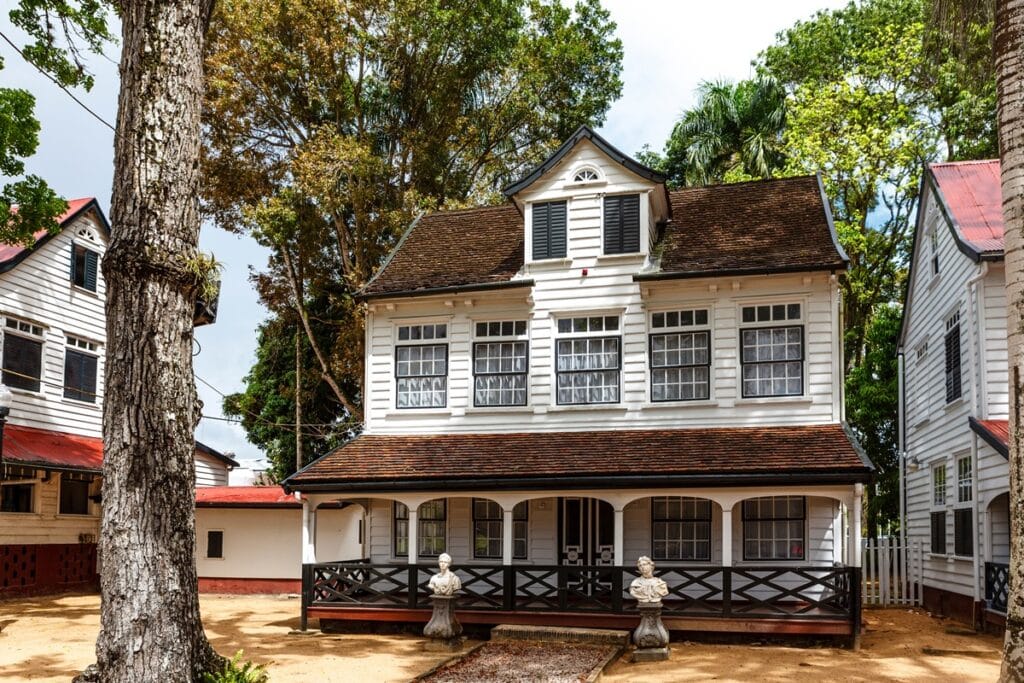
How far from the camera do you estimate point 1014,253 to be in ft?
33.9

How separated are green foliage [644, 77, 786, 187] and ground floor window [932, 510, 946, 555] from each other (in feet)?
52.1

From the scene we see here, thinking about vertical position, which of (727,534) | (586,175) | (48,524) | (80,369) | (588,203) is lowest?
(48,524)

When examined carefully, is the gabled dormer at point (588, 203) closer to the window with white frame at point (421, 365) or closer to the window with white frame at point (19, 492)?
the window with white frame at point (421, 365)

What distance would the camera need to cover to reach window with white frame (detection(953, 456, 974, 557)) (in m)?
18.0

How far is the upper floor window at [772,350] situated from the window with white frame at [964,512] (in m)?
3.46

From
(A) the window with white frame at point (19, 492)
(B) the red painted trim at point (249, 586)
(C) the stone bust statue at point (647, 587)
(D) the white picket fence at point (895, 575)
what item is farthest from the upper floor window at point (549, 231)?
(A) the window with white frame at point (19, 492)

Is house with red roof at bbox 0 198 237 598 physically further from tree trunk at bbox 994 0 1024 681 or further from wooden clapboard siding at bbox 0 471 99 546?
tree trunk at bbox 994 0 1024 681

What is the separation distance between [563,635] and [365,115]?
20734 millimetres

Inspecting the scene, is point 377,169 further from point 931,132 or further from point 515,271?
point 931,132

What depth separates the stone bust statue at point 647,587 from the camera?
50.4 ft

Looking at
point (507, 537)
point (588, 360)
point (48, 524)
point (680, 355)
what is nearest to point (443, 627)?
point (507, 537)

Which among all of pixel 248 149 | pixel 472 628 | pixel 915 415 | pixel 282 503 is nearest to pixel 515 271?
pixel 472 628

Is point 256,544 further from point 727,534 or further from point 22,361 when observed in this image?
point 727,534

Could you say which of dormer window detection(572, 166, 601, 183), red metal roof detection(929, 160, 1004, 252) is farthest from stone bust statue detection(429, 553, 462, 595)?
red metal roof detection(929, 160, 1004, 252)
